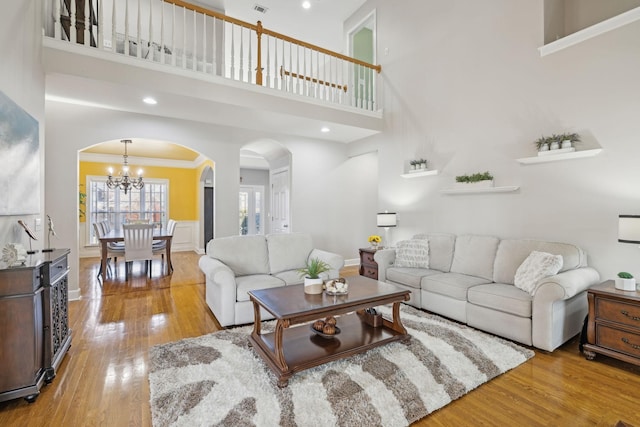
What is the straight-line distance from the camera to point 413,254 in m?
4.17

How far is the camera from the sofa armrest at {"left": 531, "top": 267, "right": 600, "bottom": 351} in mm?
2605

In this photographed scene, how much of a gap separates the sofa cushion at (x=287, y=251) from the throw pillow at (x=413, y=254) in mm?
1290

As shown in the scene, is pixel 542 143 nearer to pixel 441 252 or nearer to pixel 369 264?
pixel 441 252

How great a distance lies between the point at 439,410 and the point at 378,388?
396 mm

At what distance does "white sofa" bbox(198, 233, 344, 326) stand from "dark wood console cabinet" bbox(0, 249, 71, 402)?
4.35 feet

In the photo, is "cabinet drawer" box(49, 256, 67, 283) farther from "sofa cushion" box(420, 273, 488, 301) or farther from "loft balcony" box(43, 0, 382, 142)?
"sofa cushion" box(420, 273, 488, 301)

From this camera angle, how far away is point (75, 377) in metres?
2.28

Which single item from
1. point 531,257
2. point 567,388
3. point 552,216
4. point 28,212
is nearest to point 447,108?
point 552,216

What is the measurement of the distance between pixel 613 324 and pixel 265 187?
8.92m

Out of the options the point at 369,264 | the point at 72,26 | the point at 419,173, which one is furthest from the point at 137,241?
the point at 419,173

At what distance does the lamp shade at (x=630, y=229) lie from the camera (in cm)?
243

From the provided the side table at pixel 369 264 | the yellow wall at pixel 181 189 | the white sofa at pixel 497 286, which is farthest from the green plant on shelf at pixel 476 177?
the yellow wall at pixel 181 189

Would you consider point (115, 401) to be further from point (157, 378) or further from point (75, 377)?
point (75, 377)

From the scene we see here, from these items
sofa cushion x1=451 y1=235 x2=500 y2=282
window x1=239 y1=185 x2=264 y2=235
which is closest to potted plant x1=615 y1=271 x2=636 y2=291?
sofa cushion x1=451 y1=235 x2=500 y2=282
